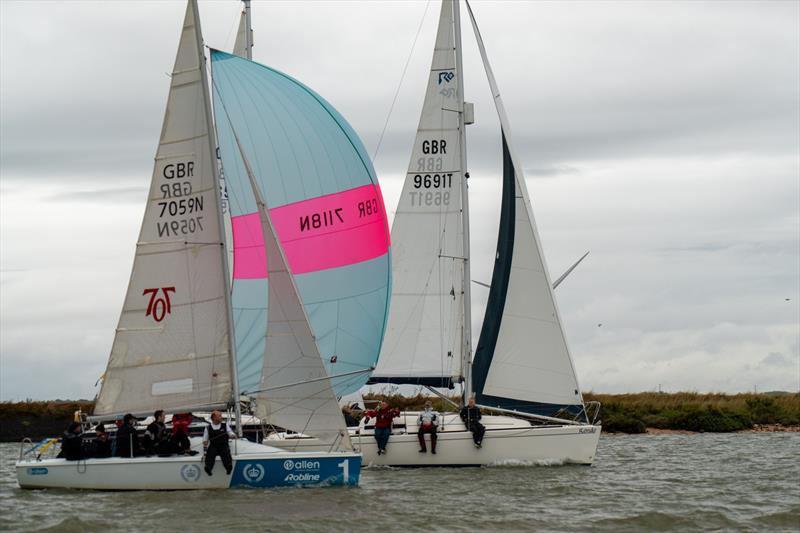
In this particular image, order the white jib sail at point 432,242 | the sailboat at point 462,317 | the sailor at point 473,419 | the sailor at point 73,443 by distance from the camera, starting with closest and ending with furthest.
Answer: the sailor at point 73,443 < the sailor at point 473,419 < the sailboat at point 462,317 < the white jib sail at point 432,242

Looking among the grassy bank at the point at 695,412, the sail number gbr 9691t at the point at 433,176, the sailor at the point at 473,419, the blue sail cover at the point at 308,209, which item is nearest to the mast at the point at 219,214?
the blue sail cover at the point at 308,209

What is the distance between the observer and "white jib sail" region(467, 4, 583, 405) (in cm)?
3052

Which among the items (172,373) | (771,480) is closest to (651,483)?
(771,480)

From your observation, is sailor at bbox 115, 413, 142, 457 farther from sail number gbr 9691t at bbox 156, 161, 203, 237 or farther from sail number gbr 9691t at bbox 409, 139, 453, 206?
sail number gbr 9691t at bbox 409, 139, 453, 206

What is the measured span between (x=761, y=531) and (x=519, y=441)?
33.0ft

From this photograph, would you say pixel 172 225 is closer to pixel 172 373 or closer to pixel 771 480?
pixel 172 373

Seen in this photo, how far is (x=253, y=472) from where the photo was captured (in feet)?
76.8

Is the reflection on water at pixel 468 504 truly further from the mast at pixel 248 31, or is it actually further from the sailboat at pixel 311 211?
the mast at pixel 248 31

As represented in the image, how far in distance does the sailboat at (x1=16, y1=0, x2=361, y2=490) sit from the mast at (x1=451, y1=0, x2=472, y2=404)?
25.9 ft

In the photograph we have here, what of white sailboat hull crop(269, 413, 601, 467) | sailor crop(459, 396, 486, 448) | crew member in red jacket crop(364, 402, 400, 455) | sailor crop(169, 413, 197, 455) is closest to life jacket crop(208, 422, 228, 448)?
sailor crop(169, 413, 197, 455)

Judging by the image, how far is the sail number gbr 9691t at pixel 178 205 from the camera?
25062 millimetres

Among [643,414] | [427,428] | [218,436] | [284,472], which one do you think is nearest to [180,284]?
[218,436]

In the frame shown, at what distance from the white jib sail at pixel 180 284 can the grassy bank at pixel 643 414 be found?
1891cm

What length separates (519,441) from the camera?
29.9 metres
